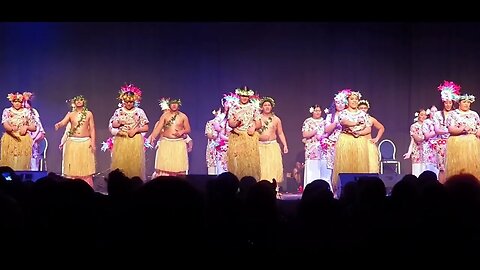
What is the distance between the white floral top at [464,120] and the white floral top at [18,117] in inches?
247

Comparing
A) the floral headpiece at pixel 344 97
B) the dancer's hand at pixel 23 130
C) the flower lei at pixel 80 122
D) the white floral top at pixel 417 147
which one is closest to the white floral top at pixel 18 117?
the dancer's hand at pixel 23 130

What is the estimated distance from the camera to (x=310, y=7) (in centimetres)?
→ 554

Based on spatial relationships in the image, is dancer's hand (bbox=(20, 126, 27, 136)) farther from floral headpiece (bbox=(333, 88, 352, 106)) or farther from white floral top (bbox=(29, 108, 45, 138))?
floral headpiece (bbox=(333, 88, 352, 106))

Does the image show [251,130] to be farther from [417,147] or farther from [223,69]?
[223,69]

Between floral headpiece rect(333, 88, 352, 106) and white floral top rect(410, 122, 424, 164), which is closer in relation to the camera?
floral headpiece rect(333, 88, 352, 106)

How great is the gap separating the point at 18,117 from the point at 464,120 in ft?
21.7

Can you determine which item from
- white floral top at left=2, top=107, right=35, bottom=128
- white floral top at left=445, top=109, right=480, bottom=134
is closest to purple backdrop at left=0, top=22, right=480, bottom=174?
white floral top at left=2, top=107, right=35, bottom=128

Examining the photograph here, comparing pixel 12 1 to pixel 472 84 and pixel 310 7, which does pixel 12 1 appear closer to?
pixel 310 7

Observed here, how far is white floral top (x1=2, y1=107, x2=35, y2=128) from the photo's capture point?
34.3ft

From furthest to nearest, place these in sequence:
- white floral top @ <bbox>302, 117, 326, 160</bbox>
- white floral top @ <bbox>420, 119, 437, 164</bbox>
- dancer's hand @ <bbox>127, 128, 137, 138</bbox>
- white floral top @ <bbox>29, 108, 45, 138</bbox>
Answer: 1. white floral top @ <bbox>302, 117, 326, 160</bbox>
2. white floral top @ <bbox>420, 119, 437, 164</bbox>
3. white floral top @ <bbox>29, 108, 45, 138</bbox>
4. dancer's hand @ <bbox>127, 128, 137, 138</bbox>

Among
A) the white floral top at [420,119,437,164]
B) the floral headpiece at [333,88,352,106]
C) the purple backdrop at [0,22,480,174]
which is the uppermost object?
the purple backdrop at [0,22,480,174]

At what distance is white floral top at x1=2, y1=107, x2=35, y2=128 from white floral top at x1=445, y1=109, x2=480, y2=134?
247 inches

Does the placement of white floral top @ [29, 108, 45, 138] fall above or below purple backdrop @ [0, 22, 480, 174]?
below

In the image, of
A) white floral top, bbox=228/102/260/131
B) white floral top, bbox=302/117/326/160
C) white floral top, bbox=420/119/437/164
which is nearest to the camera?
white floral top, bbox=228/102/260/131
